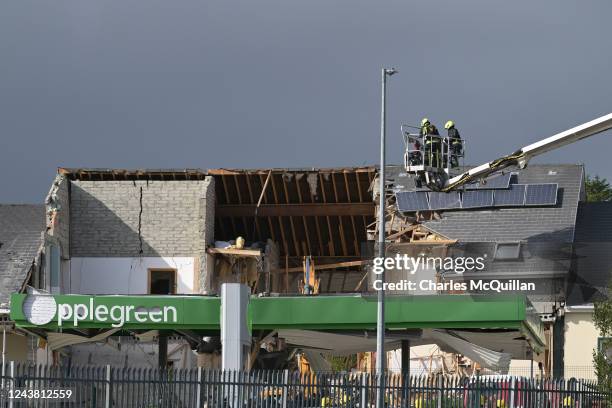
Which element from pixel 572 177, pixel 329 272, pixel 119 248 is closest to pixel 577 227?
pixel 572 177

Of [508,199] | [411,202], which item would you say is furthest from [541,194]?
[411,202]

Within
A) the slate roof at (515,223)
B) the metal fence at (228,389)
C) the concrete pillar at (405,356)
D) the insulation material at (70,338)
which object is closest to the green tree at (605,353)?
the metal fence at (228,389)

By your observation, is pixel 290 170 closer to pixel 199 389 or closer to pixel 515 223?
pixel 515 223

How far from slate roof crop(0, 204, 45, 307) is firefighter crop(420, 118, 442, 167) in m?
15.6

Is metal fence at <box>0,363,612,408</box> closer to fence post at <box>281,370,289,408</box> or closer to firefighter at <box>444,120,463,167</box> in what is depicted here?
fence post at <box>281,370,289,408</box>

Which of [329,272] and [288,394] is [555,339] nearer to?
[329,272]

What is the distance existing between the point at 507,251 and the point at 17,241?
1908 centimetres

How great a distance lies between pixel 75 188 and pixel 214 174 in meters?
5.75

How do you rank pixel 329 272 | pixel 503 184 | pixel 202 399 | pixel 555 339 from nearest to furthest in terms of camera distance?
pixel 202 399, pixel 555 339, pixel 503 184, pixel 329 272

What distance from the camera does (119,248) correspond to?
51906mm

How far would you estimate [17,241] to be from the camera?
48469mm

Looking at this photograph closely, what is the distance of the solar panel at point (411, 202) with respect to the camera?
167 ft

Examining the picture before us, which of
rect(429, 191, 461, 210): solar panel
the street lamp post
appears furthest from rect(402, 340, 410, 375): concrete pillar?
rect(429, 191, 461, 210): solar panel

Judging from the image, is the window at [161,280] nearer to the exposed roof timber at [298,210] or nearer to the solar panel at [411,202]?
the exposed roof timber at [298,210]
